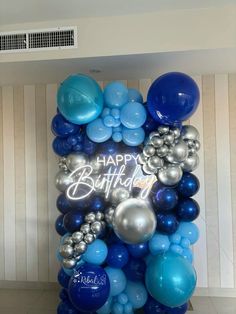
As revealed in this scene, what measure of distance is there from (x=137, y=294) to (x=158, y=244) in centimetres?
39

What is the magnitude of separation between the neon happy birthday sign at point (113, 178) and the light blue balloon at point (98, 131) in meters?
0.14

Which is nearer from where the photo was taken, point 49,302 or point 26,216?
point 49,302

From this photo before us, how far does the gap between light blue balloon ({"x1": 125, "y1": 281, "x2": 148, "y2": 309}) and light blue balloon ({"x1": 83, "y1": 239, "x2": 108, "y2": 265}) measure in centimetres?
29

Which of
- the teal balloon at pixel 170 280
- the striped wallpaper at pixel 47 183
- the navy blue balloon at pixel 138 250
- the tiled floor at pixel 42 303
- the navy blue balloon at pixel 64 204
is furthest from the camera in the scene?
the striped wallpaper at pixel 47 183

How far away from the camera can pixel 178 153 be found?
210 cm

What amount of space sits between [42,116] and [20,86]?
40cm

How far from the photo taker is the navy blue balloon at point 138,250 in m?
2.18

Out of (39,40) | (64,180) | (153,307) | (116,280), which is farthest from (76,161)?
(153,307)

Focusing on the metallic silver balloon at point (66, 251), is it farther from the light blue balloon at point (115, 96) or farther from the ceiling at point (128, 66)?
the ceiling at point (128, 66)

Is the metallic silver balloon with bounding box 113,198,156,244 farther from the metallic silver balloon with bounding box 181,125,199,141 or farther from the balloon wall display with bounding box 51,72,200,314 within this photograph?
the metallic silver balloon with bounding box 181,125,199,141

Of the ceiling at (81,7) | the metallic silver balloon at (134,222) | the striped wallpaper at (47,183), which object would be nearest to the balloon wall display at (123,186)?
the metallic silver balloon at (134,222)

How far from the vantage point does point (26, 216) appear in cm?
316

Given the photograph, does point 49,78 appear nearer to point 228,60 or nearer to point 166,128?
point 166,128

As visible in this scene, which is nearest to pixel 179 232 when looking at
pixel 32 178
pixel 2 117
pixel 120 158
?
pixel 120 158
